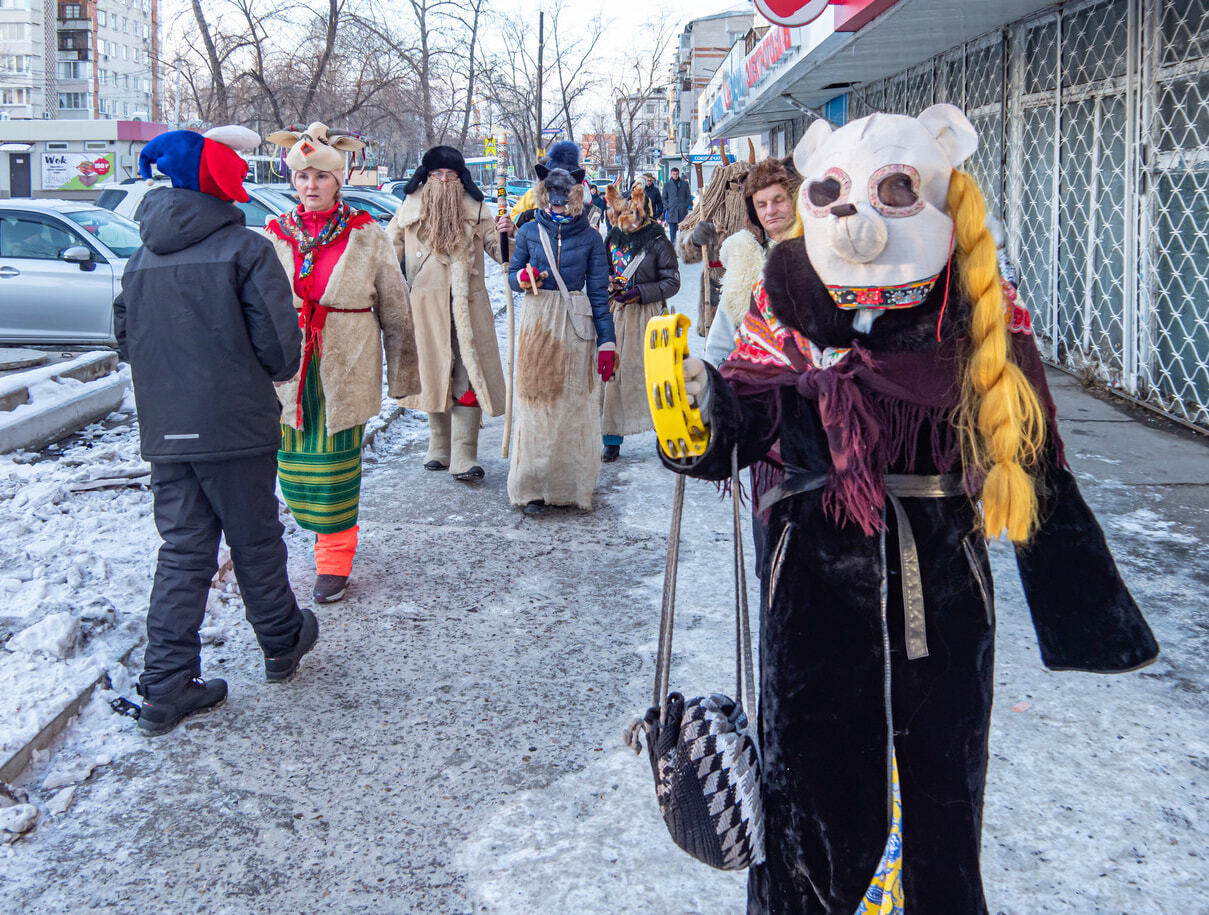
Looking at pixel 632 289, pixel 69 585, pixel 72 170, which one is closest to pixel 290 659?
pixel 69 585

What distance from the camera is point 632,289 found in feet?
23.3

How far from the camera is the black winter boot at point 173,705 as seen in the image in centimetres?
362

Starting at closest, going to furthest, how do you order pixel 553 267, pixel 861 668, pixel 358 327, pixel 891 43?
pixel 861 668 < pixel 358 327 < pixel 553 267 < pixel 891 43

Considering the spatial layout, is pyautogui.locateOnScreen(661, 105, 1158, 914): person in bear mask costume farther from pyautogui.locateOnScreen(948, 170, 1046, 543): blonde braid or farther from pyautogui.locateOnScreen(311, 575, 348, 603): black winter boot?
pyautogui.locateOnScreen(311, 575, 348, 603): black winter boot

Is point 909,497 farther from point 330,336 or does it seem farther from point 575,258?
point 575,258

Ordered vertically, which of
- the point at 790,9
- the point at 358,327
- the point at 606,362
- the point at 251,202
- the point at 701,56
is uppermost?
the point at 701,56

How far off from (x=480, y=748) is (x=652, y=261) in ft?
13.9

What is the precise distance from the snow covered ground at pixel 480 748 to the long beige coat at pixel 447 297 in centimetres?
124

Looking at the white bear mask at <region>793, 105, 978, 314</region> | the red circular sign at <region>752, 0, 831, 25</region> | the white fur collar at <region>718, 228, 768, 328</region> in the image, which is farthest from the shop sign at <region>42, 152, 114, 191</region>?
the white bear mask at <region>793, 105, 978, 314</region>

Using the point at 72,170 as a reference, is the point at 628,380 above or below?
below

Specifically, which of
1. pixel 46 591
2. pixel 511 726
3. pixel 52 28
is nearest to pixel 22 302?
pixel 46 591

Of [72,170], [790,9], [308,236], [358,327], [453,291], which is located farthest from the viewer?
[72,170]

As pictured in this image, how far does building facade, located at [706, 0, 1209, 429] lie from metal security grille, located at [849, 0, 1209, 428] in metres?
0.01

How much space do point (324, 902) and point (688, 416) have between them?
160 centimetres
